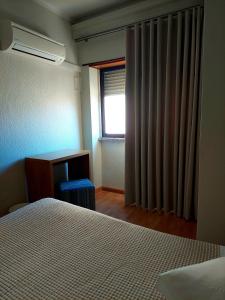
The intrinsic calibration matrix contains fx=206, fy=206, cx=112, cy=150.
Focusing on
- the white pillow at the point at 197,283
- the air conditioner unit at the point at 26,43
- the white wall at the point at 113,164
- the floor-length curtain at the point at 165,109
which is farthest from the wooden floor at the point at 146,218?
the air conditioner unit at the point at 26,43

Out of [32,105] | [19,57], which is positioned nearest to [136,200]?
[32,105]

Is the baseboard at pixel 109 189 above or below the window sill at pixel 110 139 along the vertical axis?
below

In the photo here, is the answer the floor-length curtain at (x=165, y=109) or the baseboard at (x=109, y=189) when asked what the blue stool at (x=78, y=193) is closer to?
the floor-length curtain at (x=165, y=109)

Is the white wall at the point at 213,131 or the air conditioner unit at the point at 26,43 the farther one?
the air conditioner unit at the point at 26,43

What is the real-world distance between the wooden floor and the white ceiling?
267 cm

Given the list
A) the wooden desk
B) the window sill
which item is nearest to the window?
the window sill

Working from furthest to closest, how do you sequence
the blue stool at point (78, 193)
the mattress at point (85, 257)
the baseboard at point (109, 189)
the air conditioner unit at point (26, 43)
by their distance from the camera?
1. the baseboard at point (109, 189)
2. the blue stool at point (78, 193)
3. the air conditioner unit at point (26, 43)
4. the mattress at point (85, 257)

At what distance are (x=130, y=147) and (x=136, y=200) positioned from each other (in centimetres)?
74

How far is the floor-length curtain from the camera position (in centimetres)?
228

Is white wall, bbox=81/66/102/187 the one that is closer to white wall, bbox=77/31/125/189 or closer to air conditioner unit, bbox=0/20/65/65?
white wall, bbox=77/31/125/189

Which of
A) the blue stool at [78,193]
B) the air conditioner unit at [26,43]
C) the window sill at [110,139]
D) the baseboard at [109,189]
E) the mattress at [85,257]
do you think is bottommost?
the baseboard at [109,189]

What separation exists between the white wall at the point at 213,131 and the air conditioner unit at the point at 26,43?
1.69m

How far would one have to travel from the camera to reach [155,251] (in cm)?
104

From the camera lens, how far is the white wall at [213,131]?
5.27 ft
